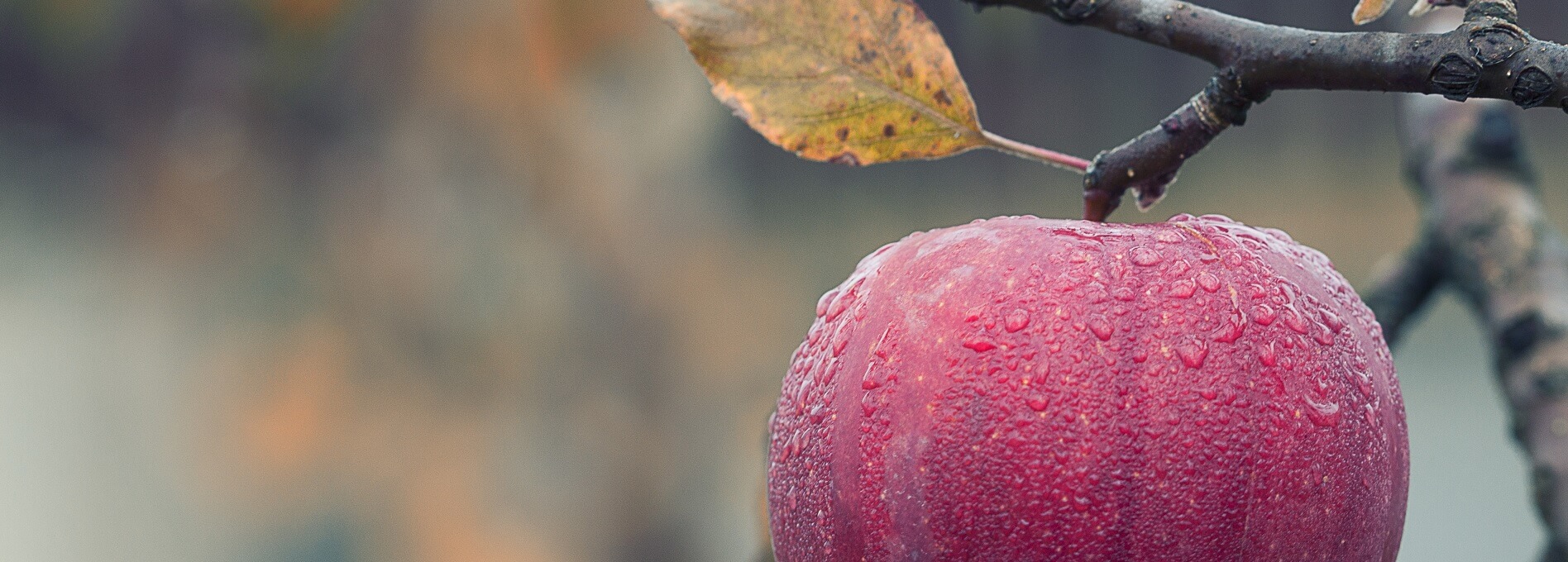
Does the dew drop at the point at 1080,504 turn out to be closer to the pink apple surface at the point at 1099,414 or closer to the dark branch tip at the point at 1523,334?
the pink apple surface at the point at 1099,414

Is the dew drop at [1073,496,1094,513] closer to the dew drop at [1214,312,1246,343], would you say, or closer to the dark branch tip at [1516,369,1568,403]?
the dew drop at [1214,312,1246,343]

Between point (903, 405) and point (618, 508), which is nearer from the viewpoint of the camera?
point (903, 405)

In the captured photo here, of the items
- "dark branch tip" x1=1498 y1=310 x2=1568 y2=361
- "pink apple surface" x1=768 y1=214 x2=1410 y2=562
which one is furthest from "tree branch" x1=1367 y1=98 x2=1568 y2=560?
"pink apple surface" x1=768 y1=214 x2=1410 y2=562

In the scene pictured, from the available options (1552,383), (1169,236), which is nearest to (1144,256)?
(1169,236)

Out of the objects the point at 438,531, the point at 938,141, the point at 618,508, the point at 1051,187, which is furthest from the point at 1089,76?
the point at 938,141

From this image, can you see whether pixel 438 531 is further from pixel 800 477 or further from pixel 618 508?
pixel 800 477

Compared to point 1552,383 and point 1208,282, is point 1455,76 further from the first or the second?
point 1552,383

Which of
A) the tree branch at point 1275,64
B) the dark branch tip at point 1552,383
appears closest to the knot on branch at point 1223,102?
the tree branch at point 1275,64
